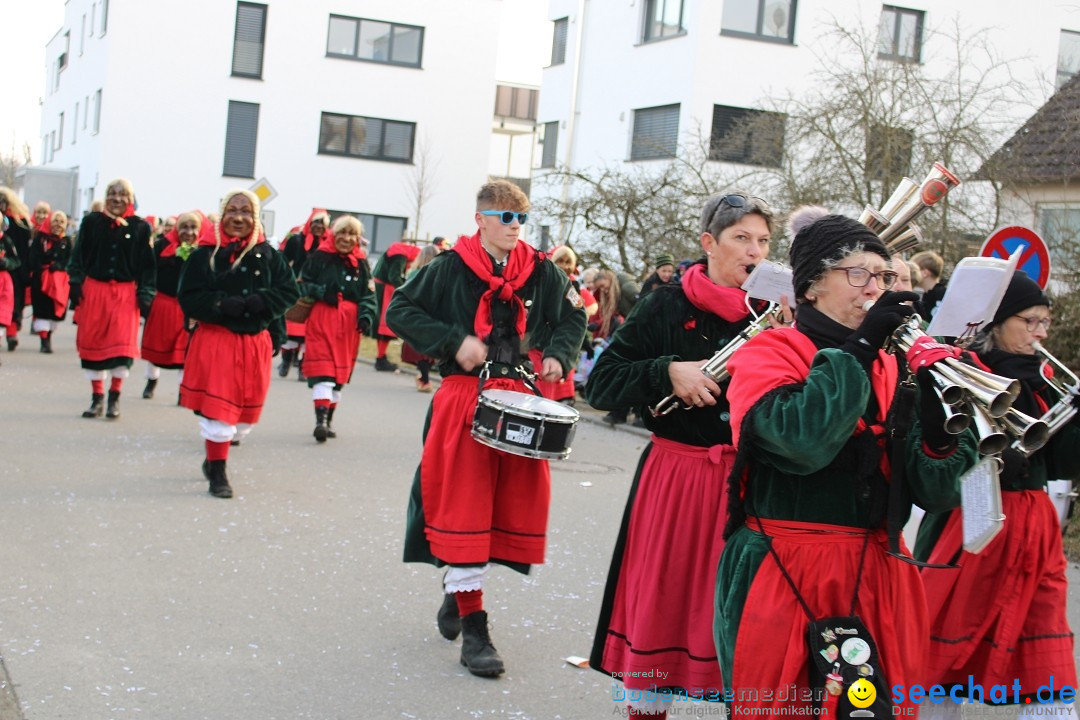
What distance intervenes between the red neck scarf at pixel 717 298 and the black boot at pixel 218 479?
16.5ft

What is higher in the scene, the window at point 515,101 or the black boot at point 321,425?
the window at point 515,101

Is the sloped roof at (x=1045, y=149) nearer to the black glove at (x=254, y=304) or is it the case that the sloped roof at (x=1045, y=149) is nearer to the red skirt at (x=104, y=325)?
the black glove at (x=254, y=304)

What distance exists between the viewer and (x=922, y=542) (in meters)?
4.86

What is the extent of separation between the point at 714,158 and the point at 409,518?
1594cm

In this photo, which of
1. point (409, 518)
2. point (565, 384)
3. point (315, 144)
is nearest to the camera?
point (409, 518)

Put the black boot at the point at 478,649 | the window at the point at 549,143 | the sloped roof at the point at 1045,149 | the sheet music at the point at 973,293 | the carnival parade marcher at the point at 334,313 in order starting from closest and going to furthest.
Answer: the sheet music at the point at 973,293
the black boot at the point at 478,649
the carnival parade marcher at the point at 334,313
the sloped roof at the point at 1045,149
the window at the point at 549,143

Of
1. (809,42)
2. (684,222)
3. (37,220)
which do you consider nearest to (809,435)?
(684,222)

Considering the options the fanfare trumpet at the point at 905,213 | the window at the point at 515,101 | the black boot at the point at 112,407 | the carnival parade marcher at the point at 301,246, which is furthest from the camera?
the window at the point at 515,101

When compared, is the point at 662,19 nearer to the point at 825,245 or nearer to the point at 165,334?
the point at 165,334

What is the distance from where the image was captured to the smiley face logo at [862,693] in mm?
2973

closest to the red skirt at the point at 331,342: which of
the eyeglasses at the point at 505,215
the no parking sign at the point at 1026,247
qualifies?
the eyeglasses at the point at 505,215

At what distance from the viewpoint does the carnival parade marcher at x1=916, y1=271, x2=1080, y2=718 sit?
4.36m

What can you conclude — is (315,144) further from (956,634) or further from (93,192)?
(956,634)

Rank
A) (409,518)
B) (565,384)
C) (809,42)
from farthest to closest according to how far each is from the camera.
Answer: (809,42), (565,384), (409,518)
